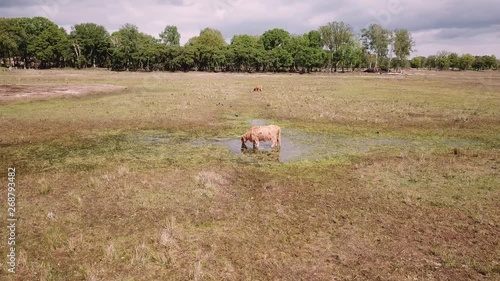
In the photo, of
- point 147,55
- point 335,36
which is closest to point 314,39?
point 335,36

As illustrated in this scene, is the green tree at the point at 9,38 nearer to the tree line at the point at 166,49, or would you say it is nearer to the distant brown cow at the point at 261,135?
the tree line at the point at 166,49

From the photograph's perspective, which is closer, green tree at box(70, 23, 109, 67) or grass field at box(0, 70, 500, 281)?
grass field at box(0, 70, 500, 281)

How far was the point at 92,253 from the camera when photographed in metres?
9.57

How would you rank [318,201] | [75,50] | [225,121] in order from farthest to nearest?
[75,50] → [225,121] → [318,201]

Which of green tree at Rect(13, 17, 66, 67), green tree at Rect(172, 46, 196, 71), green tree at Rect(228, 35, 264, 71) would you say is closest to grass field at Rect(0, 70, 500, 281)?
green tree at Rect(172, 46, 196, 71)

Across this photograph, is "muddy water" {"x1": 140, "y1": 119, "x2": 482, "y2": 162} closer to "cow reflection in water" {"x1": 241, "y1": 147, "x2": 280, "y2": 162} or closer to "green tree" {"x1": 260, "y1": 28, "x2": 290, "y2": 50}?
"cow reflection in water" {"x1": 241, "y1": 147, "x2": 280, "y2": 162}

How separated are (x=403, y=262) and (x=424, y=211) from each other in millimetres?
3839

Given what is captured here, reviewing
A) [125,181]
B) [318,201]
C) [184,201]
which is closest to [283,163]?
[318,201]

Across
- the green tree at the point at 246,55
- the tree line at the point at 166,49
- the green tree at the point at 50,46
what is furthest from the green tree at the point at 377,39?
the green tree at the point at 50,46

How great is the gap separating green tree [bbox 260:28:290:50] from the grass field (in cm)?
13051

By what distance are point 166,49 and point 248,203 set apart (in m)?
113

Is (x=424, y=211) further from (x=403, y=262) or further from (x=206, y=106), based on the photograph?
(x=206, y=106)

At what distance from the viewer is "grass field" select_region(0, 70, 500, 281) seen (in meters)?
9.19

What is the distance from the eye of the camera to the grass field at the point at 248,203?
919 centimetres
